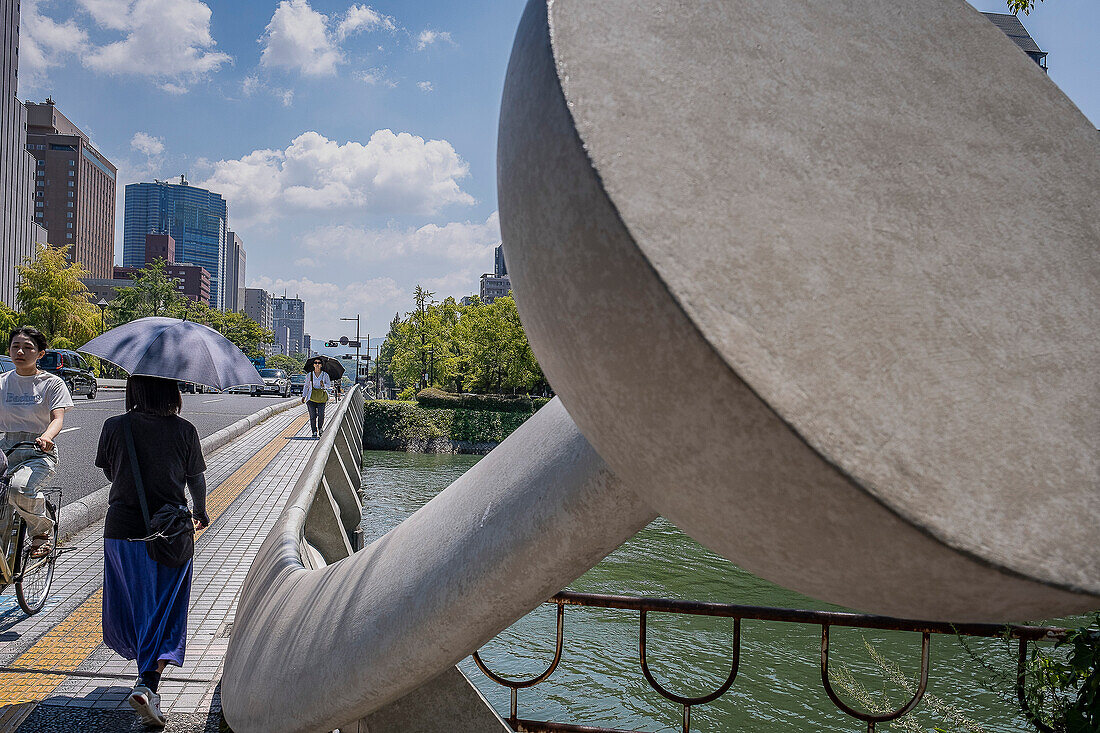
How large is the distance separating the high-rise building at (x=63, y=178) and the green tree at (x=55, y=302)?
8016 cm

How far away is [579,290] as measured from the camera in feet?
3.99

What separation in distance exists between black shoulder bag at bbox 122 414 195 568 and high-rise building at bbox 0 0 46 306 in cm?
7550

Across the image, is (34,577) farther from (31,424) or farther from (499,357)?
(499,357)

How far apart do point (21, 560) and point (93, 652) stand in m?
1.04

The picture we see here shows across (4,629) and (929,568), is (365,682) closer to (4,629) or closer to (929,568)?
(929,568)

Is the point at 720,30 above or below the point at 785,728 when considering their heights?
above

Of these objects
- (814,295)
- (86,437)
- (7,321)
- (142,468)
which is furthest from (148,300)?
(814,295)

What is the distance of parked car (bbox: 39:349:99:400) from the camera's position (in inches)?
1157

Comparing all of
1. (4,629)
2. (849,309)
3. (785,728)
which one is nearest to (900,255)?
(849,309)

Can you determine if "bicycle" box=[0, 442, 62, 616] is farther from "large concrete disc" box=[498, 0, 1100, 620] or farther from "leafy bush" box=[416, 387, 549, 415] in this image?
"leafy bush" box=[416, 387, 549, 415]

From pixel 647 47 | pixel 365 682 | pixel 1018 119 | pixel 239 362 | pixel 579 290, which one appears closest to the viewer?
pixel 579 290

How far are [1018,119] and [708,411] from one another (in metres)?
1.11

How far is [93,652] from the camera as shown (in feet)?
15.7

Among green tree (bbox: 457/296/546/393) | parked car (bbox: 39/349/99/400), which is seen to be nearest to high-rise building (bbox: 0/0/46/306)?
parked car (bbox: 39/349/99/400)
